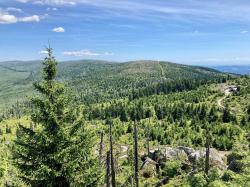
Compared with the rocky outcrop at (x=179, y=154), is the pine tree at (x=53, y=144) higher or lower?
higher

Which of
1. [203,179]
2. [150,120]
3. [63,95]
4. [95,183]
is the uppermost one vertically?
[63,95]

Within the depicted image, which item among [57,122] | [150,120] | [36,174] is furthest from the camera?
[150,120]

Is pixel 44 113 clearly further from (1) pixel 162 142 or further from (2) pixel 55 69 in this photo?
(1) pixel 162 142

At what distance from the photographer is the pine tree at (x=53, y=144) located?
26.5 metres

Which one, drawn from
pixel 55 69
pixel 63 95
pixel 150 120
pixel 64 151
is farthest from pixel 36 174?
pixel 150 120

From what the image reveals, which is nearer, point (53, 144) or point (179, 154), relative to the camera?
point (53, 144)

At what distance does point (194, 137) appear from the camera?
5290 inches

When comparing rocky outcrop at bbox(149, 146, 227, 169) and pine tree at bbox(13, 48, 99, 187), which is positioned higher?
pine tree at bbox(13, 48, 99, 187)

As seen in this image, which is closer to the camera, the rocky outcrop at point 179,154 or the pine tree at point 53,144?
the pine tree at point 53,144

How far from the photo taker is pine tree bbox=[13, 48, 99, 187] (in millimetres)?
26500

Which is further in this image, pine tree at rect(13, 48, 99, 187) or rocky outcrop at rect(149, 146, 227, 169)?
rocky outcrop at rect(149, 146, 227, 169)

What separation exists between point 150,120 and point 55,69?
165215 millimetres

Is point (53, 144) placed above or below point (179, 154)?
above

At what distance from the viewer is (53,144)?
89.0 ft
